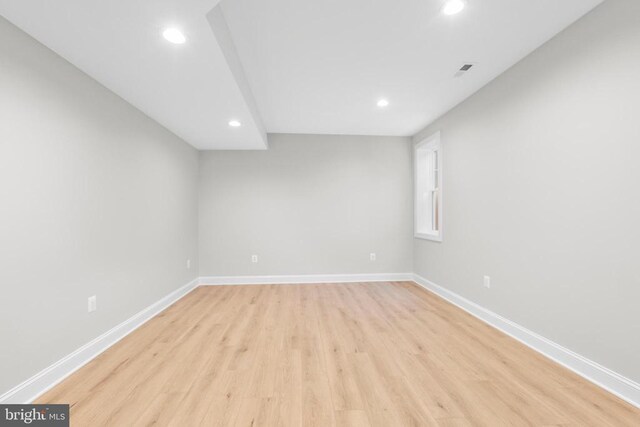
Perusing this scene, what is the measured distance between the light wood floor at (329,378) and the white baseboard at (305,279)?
1625mm

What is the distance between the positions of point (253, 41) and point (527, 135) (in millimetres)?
2397

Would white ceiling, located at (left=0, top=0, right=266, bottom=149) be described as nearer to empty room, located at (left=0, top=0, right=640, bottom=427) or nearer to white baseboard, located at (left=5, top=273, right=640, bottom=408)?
empty room, located at (left=0, top=0, right=640, bottom=427)

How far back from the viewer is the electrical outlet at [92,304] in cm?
226

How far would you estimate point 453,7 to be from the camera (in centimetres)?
190

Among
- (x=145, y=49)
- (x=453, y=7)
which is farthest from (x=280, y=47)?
(x=453, y=7)

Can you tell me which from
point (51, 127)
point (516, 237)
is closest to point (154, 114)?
point (51, 127)

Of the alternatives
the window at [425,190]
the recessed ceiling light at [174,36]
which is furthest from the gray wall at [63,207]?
the window at [425,190]

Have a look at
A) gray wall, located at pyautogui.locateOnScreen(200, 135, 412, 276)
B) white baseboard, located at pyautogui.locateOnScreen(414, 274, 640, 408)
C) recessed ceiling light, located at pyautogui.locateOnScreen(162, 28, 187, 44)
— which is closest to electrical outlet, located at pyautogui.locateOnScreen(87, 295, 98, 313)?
recessed ceiling light, located at pyautogui.locateOnScreen(162, 28, 187, 44)

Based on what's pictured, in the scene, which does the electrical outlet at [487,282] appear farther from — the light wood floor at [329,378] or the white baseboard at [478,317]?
the light wood floor at [329,378]

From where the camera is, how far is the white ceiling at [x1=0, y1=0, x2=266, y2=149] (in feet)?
5.08

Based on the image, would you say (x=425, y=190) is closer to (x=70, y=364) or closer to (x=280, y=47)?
(x=280, y=47)

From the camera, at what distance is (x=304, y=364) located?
2131 mm

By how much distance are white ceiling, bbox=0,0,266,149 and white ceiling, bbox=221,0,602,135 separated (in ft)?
1.02

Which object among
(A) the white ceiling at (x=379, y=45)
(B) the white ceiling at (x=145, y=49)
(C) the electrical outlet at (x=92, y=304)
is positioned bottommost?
(C) the electrical outlet at (x=92, y=304)
